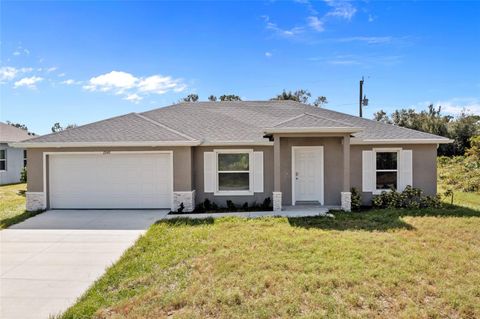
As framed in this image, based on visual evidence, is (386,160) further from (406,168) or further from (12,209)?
(12,209)

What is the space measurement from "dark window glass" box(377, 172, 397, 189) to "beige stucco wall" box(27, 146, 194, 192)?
7.90 m

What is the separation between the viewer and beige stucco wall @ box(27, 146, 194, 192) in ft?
39.4

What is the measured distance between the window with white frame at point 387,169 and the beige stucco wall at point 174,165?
25.9 feet

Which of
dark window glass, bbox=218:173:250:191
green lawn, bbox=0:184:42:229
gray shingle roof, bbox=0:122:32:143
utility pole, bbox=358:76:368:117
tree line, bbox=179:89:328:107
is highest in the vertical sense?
tree line, bbox=179:89:328:107

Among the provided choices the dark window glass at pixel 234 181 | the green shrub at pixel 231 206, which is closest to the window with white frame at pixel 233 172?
the dark window glass at pixel 234 181

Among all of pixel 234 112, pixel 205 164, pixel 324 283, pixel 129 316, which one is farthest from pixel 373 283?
pixel 234 112

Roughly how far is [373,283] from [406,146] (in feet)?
30.4

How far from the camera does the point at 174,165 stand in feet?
39.5

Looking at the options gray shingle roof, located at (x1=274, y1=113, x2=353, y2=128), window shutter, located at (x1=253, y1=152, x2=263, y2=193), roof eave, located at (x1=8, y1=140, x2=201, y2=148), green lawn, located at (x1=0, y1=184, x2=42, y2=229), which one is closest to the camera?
green lawn, located at (x1=0, y1=184, x2=42, y2=229)

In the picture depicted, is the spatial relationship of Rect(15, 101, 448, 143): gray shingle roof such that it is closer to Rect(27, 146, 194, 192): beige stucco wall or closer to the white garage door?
Rect(27, 146, 194, 192): beige stucco wall

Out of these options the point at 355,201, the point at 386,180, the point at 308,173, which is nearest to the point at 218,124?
the point at 308,173

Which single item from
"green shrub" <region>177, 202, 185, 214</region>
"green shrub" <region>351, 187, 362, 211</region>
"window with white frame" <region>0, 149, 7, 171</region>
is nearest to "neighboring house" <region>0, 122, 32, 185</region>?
"window with white frame" <region>0, 149, 7, 171</region>

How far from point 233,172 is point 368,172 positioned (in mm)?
5675

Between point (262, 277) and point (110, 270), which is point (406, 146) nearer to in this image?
point (262, 277)
